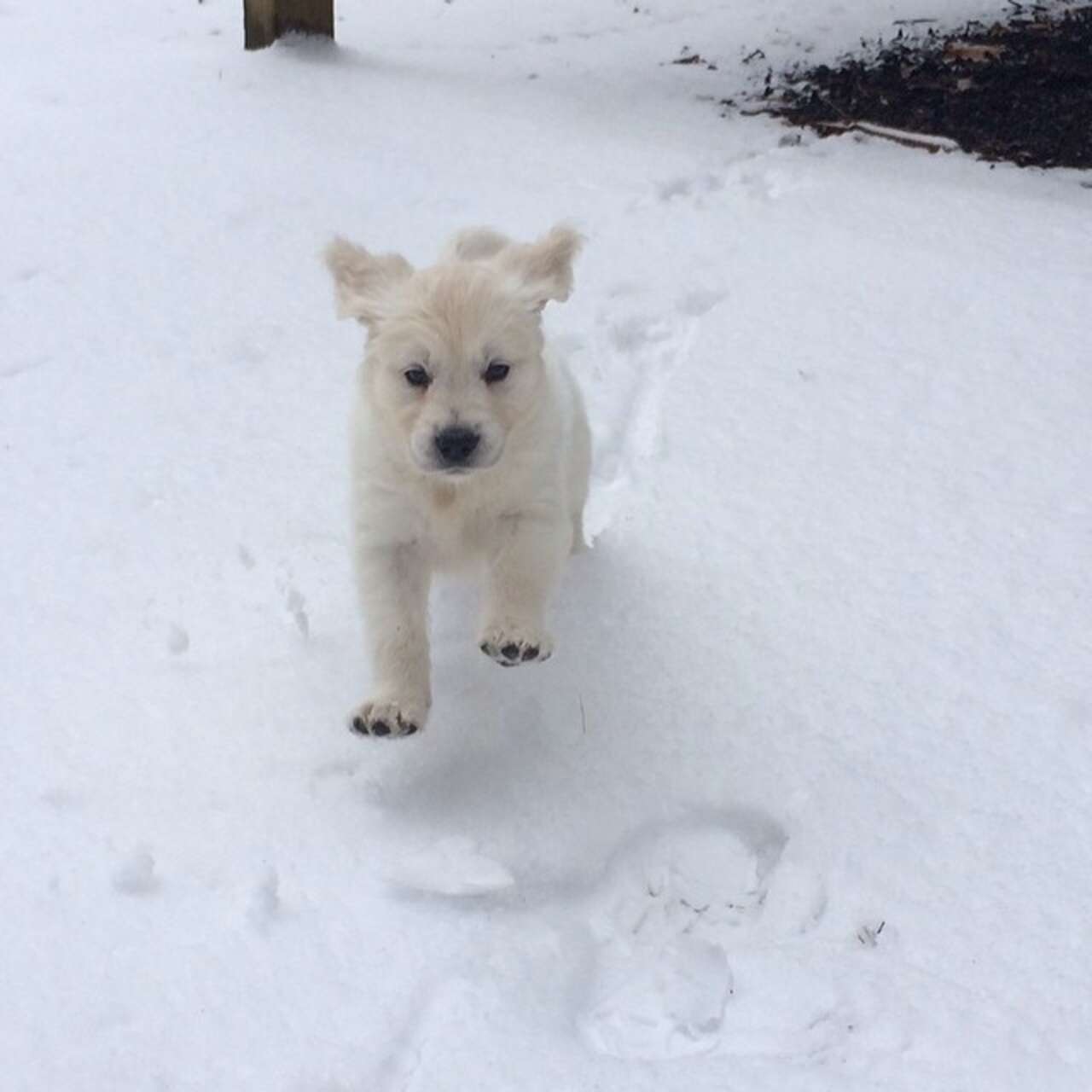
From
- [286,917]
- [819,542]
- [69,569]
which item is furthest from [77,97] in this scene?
[286,917]

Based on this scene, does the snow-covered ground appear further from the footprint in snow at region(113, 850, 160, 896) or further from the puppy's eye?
the puppy's eye

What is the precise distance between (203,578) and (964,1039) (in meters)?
2.22

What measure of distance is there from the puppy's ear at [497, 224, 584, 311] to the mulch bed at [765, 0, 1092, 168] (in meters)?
3.40

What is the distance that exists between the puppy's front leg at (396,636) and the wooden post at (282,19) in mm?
4538

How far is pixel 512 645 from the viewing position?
2754 mm

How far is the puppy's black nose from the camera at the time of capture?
2707mm

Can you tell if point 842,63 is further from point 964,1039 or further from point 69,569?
point 964,1039

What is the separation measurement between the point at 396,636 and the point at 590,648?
59cm

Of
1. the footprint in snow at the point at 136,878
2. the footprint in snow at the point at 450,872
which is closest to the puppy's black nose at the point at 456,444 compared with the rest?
the footprint in snow at the point at 450,872

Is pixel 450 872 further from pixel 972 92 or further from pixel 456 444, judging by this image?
pixel 972 92

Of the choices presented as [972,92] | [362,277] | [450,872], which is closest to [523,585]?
[450,872]

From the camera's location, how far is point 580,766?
2885 mm

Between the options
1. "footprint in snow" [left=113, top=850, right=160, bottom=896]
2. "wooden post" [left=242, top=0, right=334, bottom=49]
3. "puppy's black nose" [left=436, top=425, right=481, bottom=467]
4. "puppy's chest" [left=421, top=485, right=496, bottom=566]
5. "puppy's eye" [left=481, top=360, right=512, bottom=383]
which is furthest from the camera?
"wooden post" [left=242, top=0, right=334, bottom=49]

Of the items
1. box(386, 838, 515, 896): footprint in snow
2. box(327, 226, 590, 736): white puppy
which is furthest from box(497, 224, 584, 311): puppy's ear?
box(386, 838, 515, 896): footprint in snow
